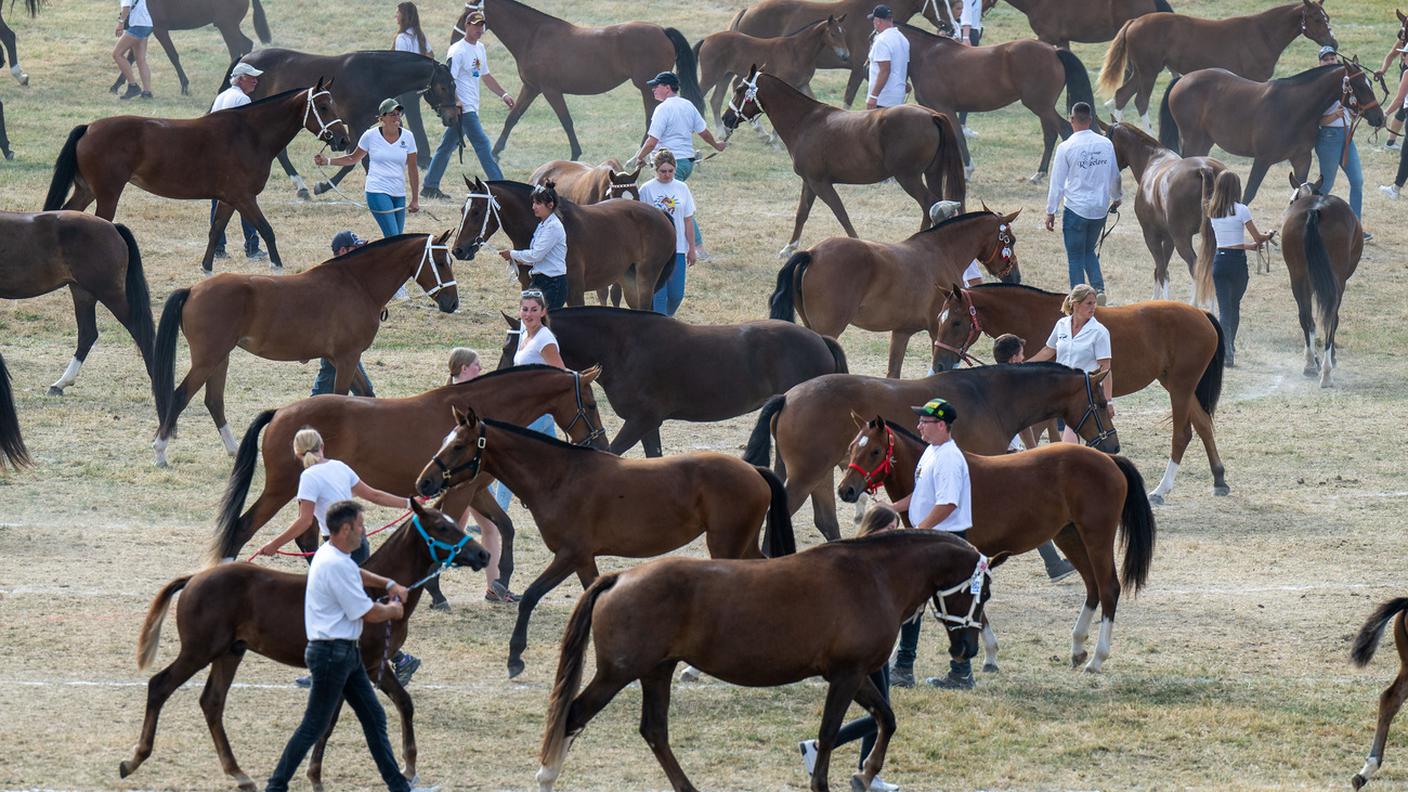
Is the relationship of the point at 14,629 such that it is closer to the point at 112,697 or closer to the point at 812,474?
the point at 112,697

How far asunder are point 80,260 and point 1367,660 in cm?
1150

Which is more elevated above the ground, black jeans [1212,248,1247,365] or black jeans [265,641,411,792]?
black jeans [265,641,411,792]

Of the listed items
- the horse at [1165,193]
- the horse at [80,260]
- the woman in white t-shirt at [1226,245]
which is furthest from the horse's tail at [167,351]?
the horse at [1165,193]

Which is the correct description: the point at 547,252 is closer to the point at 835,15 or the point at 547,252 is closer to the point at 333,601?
the point at 333,601

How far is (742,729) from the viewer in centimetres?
927

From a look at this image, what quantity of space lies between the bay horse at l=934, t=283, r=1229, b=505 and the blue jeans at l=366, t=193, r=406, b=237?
6.06 metres

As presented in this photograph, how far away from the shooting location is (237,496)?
10.7 metres

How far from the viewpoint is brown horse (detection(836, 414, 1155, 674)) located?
10.1m

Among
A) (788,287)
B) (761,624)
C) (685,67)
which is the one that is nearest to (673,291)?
(788,287)

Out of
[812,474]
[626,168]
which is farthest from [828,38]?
[812,474]

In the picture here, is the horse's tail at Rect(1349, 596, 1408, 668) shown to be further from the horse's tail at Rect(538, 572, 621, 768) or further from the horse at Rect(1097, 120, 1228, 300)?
the horse at Rect(1097, 120, 1228, 300)

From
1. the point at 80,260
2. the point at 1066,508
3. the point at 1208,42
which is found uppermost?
the point at 1208,42

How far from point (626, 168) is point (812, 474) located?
7.92 meters

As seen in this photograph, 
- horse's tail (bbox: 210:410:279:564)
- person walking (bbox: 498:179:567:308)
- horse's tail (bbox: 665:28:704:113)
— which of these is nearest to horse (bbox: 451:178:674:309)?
person walking (bbox: 498:179:567:308)
